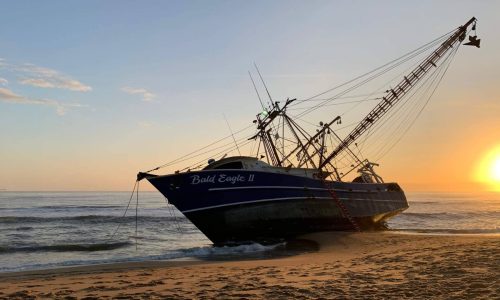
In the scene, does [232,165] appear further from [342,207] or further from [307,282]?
[307,282]

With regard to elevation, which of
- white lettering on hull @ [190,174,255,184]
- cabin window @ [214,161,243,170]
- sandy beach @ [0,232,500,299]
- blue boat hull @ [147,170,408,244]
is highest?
cabin window @ [214,161,243,170]

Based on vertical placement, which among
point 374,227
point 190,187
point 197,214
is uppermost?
point 190,187

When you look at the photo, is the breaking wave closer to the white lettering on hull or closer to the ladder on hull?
the white lettering on hull

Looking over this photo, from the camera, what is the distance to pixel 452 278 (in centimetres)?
921

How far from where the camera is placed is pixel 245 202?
78.5 ft

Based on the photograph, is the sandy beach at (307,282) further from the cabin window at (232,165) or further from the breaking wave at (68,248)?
the cabin window at (232,165)

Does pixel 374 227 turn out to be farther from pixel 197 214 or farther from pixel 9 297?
pixel 9 297

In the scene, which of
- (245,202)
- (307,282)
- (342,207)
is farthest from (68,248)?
(307,282)

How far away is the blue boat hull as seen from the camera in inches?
928

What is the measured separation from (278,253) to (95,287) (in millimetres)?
10527

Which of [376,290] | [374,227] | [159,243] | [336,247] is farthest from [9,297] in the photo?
[374,227]

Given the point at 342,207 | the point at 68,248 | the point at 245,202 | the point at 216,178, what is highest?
the point at 216,178

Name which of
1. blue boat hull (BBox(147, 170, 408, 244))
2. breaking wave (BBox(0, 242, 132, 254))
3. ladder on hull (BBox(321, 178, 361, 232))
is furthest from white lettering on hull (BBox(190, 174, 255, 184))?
ladder on hull (BBox(321, 178, 361, 232))

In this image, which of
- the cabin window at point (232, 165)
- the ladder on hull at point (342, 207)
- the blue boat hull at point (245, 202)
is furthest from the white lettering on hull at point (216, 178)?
the ladder on hull at point (342, 207)
